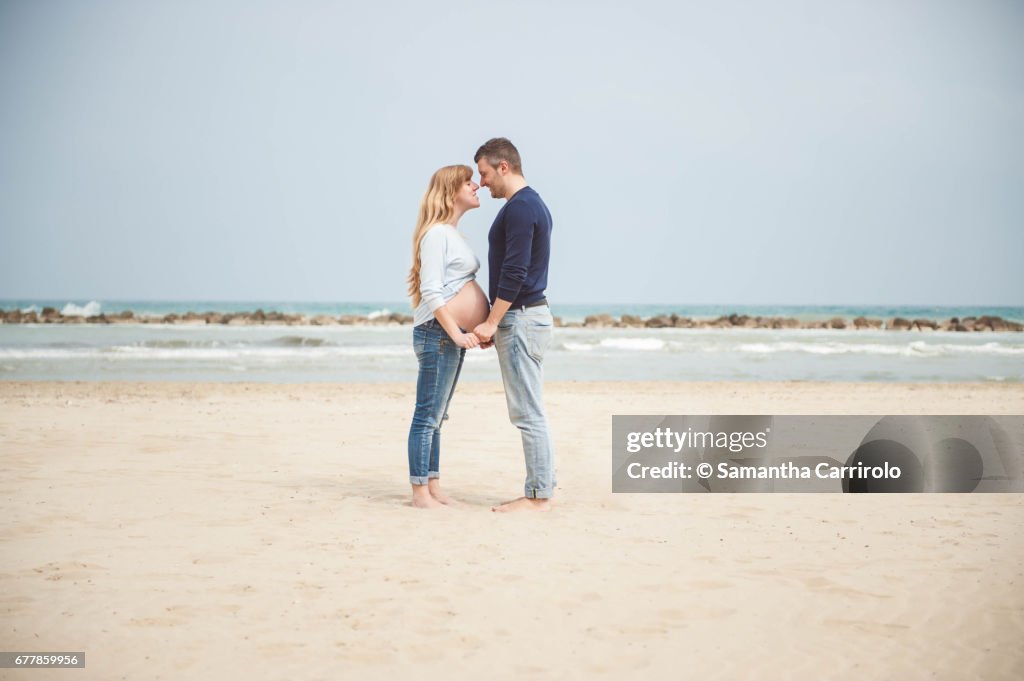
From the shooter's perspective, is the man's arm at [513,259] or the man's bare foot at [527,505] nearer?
the man's arm at [513,259]

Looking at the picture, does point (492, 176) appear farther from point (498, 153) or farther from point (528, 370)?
point (528, 370)

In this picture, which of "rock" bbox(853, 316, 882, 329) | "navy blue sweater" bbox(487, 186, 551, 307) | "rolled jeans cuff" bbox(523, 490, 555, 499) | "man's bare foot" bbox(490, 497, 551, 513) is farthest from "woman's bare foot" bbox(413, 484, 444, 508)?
"rock" bbox(853, 316, 882, 329)

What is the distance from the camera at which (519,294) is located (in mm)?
5031

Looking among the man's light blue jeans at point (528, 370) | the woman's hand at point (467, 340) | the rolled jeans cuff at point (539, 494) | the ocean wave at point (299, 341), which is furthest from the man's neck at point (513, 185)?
the ocean wave at point (299, 341)

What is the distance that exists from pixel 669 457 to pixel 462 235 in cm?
267

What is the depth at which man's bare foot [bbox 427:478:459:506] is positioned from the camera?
546 centimetres

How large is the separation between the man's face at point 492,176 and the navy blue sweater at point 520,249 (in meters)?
0.12

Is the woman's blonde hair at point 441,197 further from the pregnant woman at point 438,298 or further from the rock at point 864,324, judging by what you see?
the rock at point 864,324

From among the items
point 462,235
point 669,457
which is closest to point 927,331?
point 669,457

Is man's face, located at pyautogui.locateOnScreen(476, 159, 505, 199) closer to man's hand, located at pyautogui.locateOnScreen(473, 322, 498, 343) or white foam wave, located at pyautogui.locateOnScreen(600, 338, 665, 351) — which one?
man's hand, located at pyautogui.locateOnScreen(473, 322, 498, 343)

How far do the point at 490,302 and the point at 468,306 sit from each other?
0.17m

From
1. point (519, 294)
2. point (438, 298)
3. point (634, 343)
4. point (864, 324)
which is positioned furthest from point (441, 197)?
point (864, 324)

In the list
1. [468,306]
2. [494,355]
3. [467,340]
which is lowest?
[494,355]

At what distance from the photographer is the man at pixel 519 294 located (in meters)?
4.92
